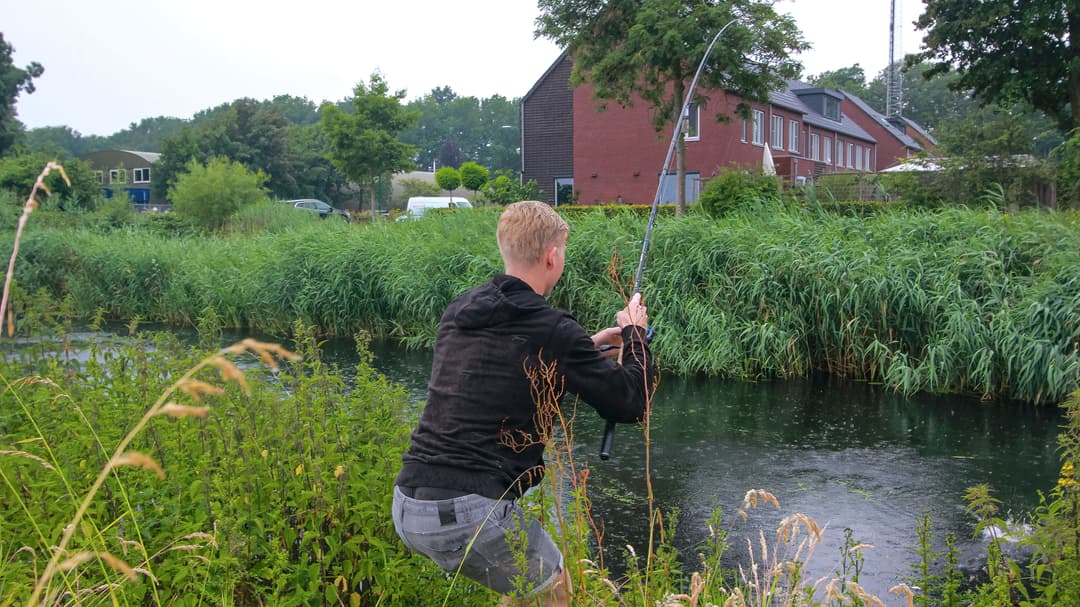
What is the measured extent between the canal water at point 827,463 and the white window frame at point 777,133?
→ 92.2 feet

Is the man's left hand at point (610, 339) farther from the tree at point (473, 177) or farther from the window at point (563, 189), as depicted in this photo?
the tree at point (473, 177)

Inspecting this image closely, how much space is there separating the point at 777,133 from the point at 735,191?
22858 mm

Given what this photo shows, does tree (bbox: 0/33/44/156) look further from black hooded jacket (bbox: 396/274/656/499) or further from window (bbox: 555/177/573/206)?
black hooded jacket (bbox: 396/274/656/499)

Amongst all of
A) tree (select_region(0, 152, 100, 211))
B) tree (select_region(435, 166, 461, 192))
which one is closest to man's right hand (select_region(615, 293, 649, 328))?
tree (select_region(0, 152, 100, 211))

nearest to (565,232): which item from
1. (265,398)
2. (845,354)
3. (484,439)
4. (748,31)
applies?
(484,439)

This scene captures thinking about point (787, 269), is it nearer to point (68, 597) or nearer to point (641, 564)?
point (641, 564)

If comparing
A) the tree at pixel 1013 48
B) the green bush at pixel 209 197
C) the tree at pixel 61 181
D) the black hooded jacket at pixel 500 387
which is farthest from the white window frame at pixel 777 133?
the black hooded jacket at pixel 500 387

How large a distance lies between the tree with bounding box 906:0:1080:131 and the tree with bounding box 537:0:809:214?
419cm

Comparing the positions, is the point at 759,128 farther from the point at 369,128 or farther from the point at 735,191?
the point at 735,191

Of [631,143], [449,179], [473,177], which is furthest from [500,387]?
[449,179]

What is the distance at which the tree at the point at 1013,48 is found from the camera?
67.2ft

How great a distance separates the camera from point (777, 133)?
37.6 meters

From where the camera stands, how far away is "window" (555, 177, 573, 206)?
35.3 metres

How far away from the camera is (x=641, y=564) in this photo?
5.47 metres
